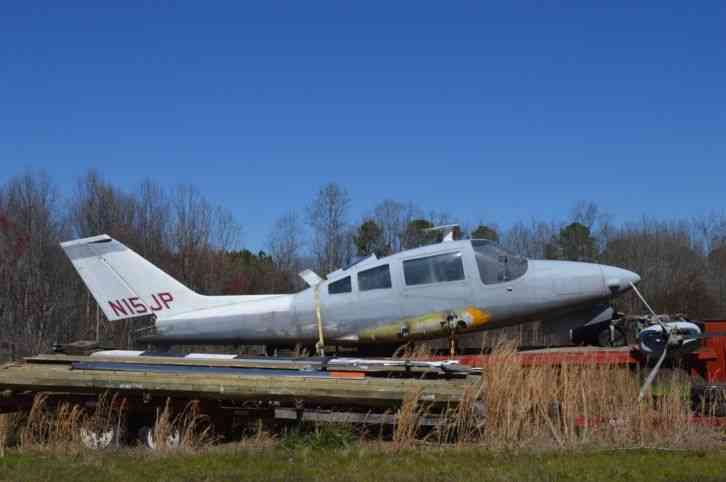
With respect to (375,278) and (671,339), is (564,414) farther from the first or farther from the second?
(375,278)

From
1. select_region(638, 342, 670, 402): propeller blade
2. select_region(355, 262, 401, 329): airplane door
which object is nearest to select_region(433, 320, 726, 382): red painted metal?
select_region(638, 342, 670, 402): propeller blade

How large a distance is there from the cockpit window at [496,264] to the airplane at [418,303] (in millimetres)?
14

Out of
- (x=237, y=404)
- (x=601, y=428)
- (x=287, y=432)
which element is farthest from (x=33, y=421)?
(x=601, y=428)

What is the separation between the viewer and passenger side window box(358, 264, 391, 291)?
10.3 meters

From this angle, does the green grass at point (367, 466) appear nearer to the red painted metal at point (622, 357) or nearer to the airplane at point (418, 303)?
the red painted metal at point (622, 357)

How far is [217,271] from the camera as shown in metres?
26.7

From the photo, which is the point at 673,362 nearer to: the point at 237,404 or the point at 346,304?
the point at 346,304

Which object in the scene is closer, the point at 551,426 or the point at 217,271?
the point at 551,426

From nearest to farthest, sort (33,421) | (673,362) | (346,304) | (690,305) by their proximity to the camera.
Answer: (33,421) < (673,362) < (346,304) < (690,305)

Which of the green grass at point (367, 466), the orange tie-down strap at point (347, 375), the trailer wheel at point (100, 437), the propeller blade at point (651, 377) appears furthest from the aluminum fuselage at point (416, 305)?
the green grass at point (367, 466)

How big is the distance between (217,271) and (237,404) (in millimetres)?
18806

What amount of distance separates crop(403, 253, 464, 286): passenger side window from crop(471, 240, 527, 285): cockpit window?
30 cm

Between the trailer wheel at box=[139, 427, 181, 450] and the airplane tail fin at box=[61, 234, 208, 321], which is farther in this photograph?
the airplane tail fin at box=[61, 234, 208, 321]

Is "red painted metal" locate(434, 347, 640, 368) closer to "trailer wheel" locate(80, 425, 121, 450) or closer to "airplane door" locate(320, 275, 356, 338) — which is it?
"airplane door" locate(320, 275, 356, 338)
